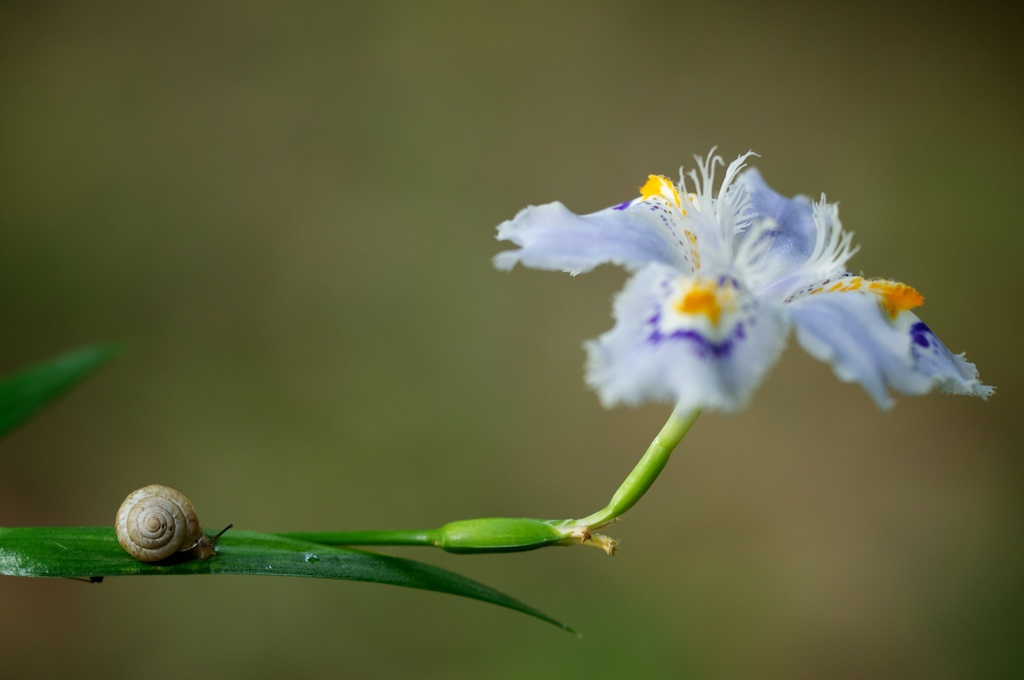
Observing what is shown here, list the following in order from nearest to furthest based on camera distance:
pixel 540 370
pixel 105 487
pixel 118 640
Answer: pixel 118 640 < pixel 105 487 < pixel 540 370

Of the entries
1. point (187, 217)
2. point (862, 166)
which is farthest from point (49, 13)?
point (862, 166)

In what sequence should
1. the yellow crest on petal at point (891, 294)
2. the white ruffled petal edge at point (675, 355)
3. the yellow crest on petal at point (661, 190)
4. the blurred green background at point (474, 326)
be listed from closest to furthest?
the white ruffled petal edge at point (675, 355) < the yellow crest on petal at point (891, 294) < the yellow crest on petal at point (661, 190) < the blurred green background at point (474, 326)

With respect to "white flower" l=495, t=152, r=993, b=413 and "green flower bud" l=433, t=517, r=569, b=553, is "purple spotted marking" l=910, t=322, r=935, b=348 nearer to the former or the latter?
"white flower" l=495, t=152, r=993, b=413

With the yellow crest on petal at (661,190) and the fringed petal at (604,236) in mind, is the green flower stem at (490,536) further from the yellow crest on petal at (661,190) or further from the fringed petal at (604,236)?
the yellow crest on petal at (661,190)

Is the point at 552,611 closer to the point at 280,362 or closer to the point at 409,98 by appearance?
the point at 280,362

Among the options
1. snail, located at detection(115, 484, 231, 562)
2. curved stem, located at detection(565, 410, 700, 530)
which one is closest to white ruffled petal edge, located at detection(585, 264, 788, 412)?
curved stem, located at detection(565, 410, 700, 530)

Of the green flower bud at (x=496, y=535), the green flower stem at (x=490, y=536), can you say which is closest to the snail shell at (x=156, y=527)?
the green flower stem at (x=490, y=536)

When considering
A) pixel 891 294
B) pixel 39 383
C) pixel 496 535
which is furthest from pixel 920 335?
pixel 39 383
